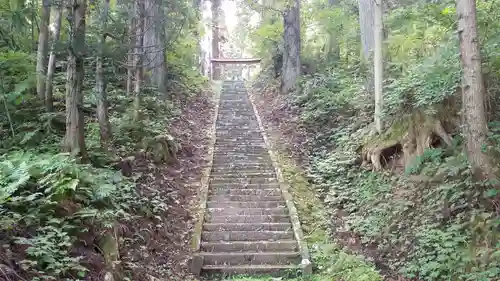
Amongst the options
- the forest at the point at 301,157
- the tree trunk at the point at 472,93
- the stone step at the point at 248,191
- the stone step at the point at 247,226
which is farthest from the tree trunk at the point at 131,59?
the tree trunk at the point at 472,93

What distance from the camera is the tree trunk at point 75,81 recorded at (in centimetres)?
641

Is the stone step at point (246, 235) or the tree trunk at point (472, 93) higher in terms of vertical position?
the tree trunk at point (472, 93)

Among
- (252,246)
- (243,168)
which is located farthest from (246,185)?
(252,246)

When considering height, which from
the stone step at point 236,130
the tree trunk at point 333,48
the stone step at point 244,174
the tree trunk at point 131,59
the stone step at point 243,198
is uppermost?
the tree trunk at point 333,48

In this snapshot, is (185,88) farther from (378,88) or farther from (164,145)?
(378,88)

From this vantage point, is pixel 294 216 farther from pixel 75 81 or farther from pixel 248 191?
pixel 75 81

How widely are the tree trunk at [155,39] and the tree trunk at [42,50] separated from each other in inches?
89.3

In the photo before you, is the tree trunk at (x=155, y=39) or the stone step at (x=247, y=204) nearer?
the stone step at (x=247, y=204)

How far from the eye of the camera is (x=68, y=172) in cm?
559

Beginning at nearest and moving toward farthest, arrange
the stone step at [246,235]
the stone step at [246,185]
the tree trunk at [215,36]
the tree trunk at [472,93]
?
the tree trunk at [472,93] < the stone step at [246,235] < the stone step at [246,185] < the tree trunk at [215,36]

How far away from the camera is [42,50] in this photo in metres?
8.96

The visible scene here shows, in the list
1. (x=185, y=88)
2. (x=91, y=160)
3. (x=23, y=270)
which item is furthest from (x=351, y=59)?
(x=23, y=270)

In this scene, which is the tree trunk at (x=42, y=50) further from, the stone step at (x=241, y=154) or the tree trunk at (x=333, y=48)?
the tree trunk at (x=333, y=48)

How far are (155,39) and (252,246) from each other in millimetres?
8347
